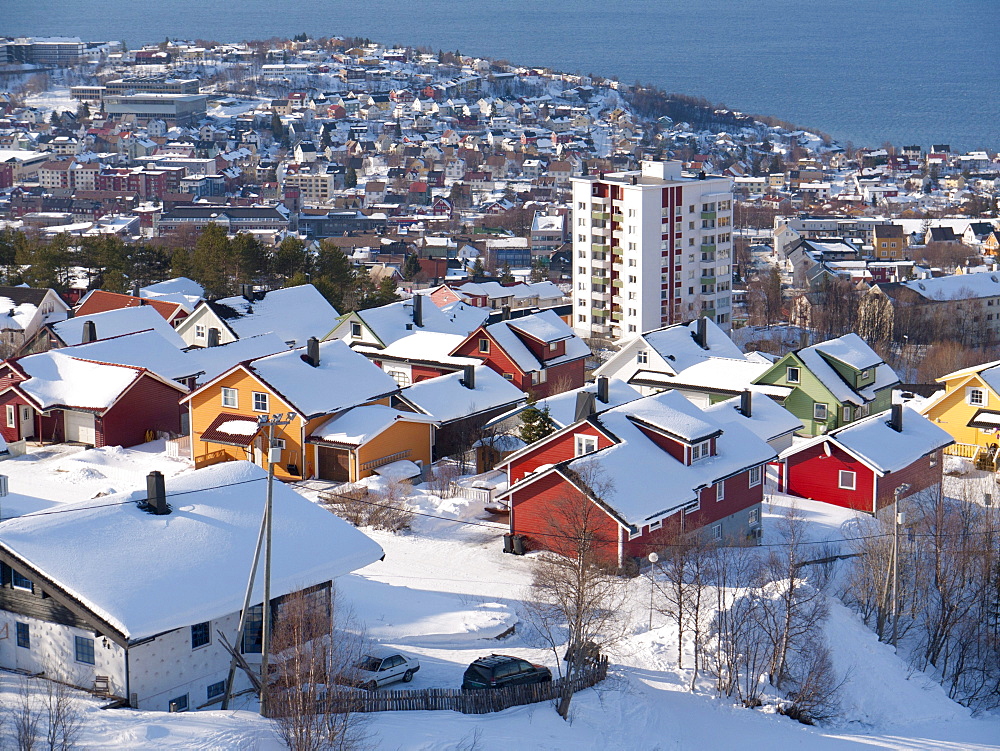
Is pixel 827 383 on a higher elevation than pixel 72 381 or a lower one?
lower

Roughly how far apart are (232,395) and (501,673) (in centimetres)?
1265

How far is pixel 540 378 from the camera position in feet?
Answer: 110

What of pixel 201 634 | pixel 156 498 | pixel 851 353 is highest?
pixel 156 498

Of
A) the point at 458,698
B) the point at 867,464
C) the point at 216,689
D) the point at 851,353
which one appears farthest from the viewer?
the point at 851,353

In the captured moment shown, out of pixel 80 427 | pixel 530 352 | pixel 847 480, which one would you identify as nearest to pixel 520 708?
pixel 847 480

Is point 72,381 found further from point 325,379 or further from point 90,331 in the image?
point 325,379

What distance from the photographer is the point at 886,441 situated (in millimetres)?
26672

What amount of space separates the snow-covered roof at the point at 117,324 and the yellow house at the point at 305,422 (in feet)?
24.1

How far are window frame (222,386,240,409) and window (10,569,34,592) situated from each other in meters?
11.3

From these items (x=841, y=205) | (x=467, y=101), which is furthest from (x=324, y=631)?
(x=467, y=101)

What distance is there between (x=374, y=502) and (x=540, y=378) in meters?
9.70

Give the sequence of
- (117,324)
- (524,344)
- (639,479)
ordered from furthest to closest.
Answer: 1. (117,324)
2. (524,344)
3. (639,479)

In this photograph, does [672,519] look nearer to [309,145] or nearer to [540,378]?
[540,378]

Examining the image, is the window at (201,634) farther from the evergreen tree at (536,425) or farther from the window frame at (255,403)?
the window frame at (255,403)
